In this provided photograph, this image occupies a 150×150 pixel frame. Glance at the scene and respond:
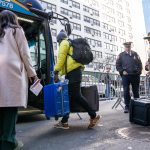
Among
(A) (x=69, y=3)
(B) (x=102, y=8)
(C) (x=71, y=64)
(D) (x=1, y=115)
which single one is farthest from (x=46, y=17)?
(B) (x=102, y=8)

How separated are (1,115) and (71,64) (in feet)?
8.17

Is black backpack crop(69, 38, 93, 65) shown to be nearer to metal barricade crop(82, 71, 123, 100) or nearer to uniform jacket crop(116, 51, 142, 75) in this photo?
uniform jacket crop(116, 51, 142, 75)

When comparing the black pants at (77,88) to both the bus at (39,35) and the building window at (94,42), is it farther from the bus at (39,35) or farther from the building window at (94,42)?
the building window at (94,42)

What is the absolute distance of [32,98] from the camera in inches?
326

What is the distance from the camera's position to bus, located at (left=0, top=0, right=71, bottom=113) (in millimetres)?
7975

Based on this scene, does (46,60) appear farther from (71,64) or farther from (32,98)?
(71,64)

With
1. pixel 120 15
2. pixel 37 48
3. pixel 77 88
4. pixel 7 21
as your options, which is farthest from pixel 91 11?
pixel 7 21

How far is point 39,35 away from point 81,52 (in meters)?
2.71

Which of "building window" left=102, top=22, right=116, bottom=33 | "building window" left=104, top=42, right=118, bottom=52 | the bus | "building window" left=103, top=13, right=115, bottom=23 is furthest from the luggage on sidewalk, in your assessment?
"building window" left=103, top=13, right=115, bottom=23

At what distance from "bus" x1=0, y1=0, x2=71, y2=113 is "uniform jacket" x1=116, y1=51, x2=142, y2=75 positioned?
6.82 feet

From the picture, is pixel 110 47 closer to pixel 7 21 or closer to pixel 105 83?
pixel 105 83

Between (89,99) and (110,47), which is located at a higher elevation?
(110,47)

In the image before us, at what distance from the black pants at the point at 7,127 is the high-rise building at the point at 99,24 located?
55765mm

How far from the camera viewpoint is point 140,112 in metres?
6.67
